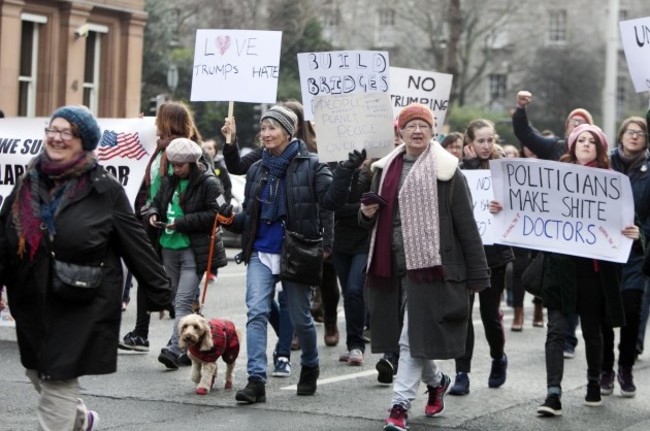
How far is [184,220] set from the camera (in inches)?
394

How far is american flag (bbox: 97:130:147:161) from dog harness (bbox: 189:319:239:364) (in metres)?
2.44

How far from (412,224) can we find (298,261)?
1.14 m

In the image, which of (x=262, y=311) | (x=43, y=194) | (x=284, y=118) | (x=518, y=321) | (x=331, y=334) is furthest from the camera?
(x=518, y=321)

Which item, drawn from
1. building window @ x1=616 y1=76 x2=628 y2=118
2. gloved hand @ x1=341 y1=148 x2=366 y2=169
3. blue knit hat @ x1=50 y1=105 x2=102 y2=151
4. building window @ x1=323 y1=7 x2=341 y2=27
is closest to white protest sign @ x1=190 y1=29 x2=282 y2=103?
gloved hand @ x1=341 y1=148 x2=366 y2=169

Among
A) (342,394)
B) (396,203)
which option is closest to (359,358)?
(342,394)

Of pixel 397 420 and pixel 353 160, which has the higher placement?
pixel 353 160

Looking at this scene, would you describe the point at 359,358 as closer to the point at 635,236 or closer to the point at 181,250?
the point at 181,250

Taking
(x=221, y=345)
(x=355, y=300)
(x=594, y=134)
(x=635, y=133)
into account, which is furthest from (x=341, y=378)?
(x=635, y=133)

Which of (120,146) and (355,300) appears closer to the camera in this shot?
(355,300)

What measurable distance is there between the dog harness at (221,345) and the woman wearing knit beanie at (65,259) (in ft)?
9.07

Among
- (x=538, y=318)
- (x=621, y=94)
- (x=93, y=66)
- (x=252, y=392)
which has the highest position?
(x=621, y=94)

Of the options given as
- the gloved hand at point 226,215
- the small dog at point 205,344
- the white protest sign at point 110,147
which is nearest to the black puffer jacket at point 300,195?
the gloved hand at point 226,215

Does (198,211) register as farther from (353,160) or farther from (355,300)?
(353,160)

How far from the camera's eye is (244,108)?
53.4m
